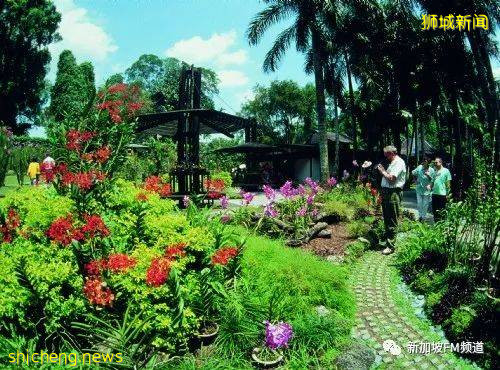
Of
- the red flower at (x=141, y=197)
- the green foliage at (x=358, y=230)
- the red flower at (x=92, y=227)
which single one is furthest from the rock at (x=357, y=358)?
→ the green foliage at (x=358, y=230)

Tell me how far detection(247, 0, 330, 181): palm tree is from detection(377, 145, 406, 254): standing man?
37.1ft

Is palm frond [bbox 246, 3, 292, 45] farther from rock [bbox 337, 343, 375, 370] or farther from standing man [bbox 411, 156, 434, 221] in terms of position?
rock [bbox 337, 343, 375, 370]

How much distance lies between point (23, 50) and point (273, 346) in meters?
37.0

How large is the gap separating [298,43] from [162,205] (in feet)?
57.7

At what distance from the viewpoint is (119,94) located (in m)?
6.11

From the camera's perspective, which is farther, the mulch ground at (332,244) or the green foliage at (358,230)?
the green foliage at (358,230)

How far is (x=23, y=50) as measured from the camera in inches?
1297

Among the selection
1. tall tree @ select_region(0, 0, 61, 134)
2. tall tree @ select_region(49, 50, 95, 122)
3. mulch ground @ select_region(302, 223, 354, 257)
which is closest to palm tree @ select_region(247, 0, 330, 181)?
mulch ground @ select_region(302, 223, 354, 257)

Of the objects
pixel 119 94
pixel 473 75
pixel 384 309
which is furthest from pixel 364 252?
pixel 473 75

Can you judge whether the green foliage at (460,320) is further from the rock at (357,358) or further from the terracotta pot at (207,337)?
the terracotta pot at (207,337)

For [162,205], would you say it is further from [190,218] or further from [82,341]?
[82,341]

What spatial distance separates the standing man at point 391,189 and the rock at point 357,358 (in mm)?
3777

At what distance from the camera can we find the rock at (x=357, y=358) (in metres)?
3.42

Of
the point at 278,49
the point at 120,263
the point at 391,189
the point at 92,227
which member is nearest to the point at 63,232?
the point at 92,227
